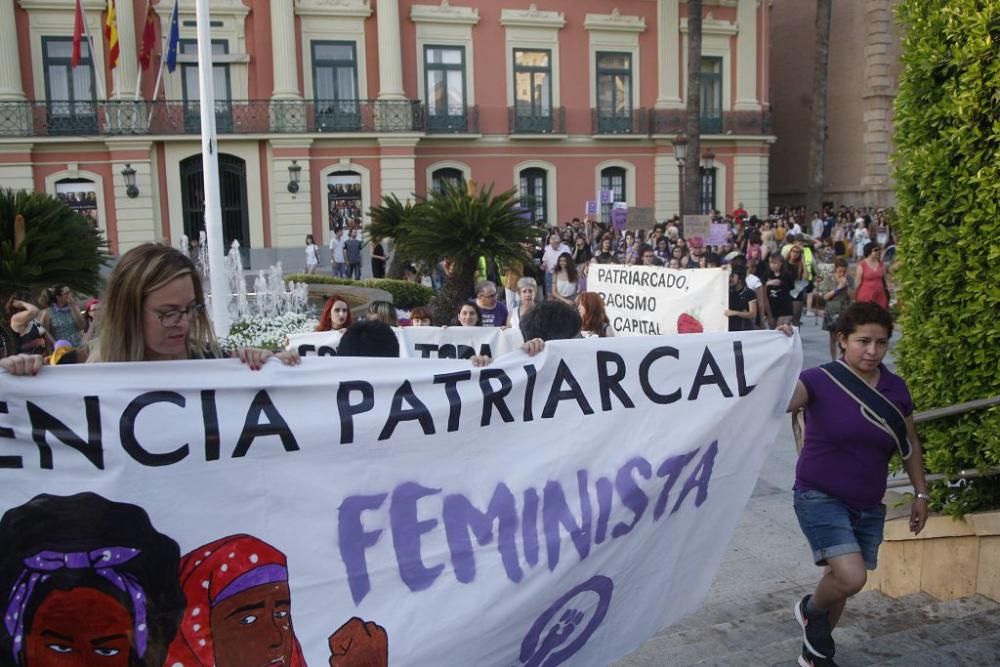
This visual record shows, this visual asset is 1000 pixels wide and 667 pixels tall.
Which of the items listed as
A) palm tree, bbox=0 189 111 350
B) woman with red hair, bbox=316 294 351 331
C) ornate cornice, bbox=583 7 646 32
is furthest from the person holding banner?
ornate cornice, bbox=583 7 646 32

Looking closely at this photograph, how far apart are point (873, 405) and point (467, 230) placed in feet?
21.4

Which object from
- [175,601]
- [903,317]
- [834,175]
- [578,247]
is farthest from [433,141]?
[175,601]

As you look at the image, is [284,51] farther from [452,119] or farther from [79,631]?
[79,631]

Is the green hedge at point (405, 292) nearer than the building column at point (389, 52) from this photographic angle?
Yes

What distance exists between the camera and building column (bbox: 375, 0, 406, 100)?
2891 cm

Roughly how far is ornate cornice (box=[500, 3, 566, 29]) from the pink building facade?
0.05m

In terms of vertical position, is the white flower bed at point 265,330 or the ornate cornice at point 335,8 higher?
the ornate cornice at point 335,8

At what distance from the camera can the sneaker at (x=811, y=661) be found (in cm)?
378

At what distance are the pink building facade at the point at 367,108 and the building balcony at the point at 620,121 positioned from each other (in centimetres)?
8

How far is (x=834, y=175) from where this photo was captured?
36.5 m

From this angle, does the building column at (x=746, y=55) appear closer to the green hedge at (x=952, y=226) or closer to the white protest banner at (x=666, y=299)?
the white protest banner at (x=666, y=299)

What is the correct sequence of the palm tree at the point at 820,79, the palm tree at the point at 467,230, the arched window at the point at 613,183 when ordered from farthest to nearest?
1. the arched window at the point at 613,183
2. the palm tree at the point at 820,79
3. the palm tree at the point at 467,230

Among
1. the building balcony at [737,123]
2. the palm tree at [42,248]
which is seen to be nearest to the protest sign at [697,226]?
the palm tree at [42,248]

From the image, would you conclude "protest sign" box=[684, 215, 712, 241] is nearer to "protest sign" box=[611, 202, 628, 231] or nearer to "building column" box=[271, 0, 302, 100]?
"protest sign" box=[611, 202, 628, 231]
